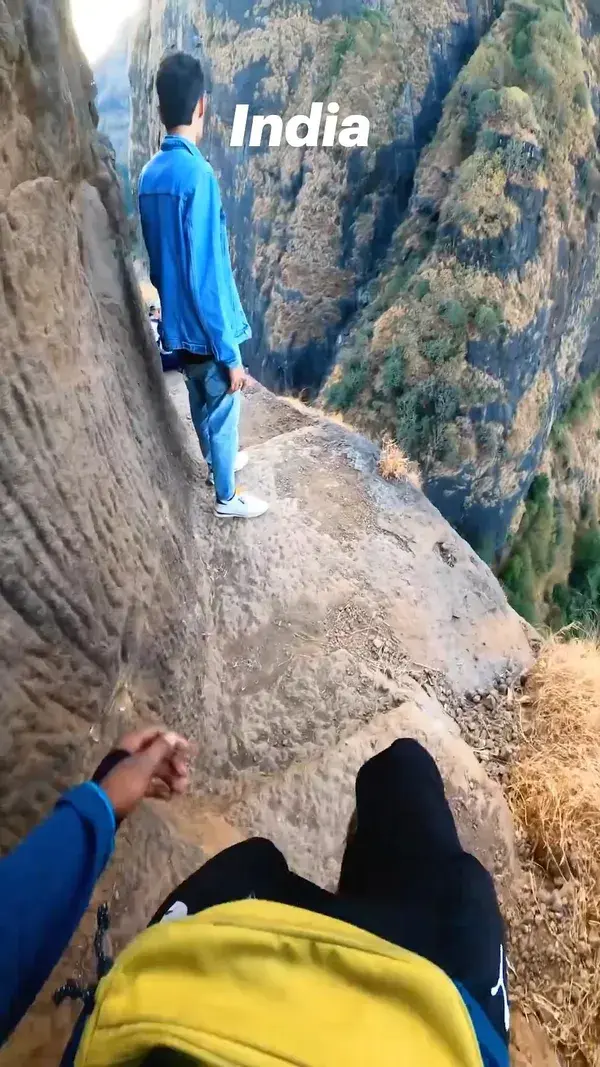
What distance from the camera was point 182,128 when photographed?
161cm

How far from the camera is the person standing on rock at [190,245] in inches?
62.7

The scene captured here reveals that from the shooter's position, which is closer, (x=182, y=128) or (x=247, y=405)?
(x=182, y=128)

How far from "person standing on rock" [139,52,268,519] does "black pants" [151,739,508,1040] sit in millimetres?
1242

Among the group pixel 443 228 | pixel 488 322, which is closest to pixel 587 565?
pixel 488 322

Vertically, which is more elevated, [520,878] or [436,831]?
[436,831]

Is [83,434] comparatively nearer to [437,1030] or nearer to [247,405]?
[437,1030]

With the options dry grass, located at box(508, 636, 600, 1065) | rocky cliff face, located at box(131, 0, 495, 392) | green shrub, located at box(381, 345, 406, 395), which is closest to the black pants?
dry grass, located at box(508, 636, 600, 1065)

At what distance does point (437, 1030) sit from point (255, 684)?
4.94 ft

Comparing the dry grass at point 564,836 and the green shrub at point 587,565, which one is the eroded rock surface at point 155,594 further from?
the green shrub at point 587,565

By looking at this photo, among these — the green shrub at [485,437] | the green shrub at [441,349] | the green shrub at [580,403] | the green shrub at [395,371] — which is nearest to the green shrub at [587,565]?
the green shrub at [580,403]

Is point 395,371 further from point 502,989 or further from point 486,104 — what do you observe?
point 502,989

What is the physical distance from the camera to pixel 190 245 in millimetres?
1658

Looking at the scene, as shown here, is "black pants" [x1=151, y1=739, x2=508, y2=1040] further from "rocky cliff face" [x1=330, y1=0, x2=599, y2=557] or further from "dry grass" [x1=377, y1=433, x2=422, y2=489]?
"rocky cliff face" [x1=330, y1=0, x2=599, y2=557]

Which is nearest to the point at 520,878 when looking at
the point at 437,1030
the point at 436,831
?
the point at 436,831
